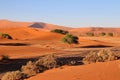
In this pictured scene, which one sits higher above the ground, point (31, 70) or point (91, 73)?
point (91, 73)

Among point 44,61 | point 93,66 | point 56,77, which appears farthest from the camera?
point 44,61

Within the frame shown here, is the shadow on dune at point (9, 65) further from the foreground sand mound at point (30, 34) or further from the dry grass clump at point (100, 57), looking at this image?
the foreground sand mound at point (30, 34)

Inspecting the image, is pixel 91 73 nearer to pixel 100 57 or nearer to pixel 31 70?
pixel 31 70

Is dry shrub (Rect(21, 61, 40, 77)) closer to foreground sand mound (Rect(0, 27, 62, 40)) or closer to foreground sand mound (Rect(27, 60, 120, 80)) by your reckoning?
foreground sand mound (Rect(27, 60, 120, 80))

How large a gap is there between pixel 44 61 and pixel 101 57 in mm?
3714

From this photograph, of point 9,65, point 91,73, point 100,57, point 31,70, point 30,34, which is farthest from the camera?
point 30,34

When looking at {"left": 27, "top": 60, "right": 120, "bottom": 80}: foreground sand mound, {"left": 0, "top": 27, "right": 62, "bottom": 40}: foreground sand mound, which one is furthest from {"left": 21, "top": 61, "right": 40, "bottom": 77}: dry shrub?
{"left": 0, "top": 27, "right": 62, "bottom": 40}: foreground sand mound

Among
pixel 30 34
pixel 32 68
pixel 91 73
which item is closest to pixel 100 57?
pixel 32 68

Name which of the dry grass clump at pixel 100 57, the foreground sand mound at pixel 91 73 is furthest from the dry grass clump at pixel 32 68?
the dry grass clump at pixel 100 57

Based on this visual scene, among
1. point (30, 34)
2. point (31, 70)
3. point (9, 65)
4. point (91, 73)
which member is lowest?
point (9, 65)

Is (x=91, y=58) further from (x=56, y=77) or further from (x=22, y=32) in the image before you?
(x=22, y=32)

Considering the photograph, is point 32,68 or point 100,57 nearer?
point 32,68

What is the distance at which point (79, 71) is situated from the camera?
15.4 m

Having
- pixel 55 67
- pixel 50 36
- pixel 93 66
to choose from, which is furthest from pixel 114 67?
pixel 50 36
